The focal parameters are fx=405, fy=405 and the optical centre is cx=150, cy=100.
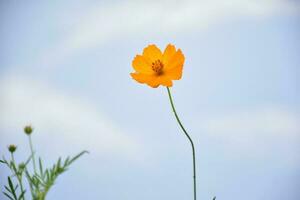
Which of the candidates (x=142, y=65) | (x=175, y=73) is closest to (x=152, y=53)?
(x=142, y=65)

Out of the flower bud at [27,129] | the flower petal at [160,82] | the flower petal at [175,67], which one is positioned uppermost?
the flower petal at [175,67]

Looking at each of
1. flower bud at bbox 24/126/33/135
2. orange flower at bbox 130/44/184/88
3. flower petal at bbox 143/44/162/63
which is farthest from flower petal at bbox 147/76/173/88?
flower bud at bbox 24/126/33/135

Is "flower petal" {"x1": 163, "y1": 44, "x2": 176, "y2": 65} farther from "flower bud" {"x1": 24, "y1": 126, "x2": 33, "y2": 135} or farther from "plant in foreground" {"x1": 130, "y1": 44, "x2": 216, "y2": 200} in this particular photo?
"flower bud" {"x1": 24, "y1": 126, "x2": 33, "y2": 135}

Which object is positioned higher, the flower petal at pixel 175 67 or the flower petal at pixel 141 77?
the flower petal at pixel 175 67

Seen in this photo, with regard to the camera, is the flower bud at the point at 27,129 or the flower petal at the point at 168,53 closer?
the flower bud at the point at 27,129

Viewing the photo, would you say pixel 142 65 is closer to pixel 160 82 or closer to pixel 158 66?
pixel 158 66

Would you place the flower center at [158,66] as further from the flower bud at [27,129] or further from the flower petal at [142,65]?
the flower bud at [27,129]

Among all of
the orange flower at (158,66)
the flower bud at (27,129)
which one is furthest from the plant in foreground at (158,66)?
the flower bud at (27,129)
